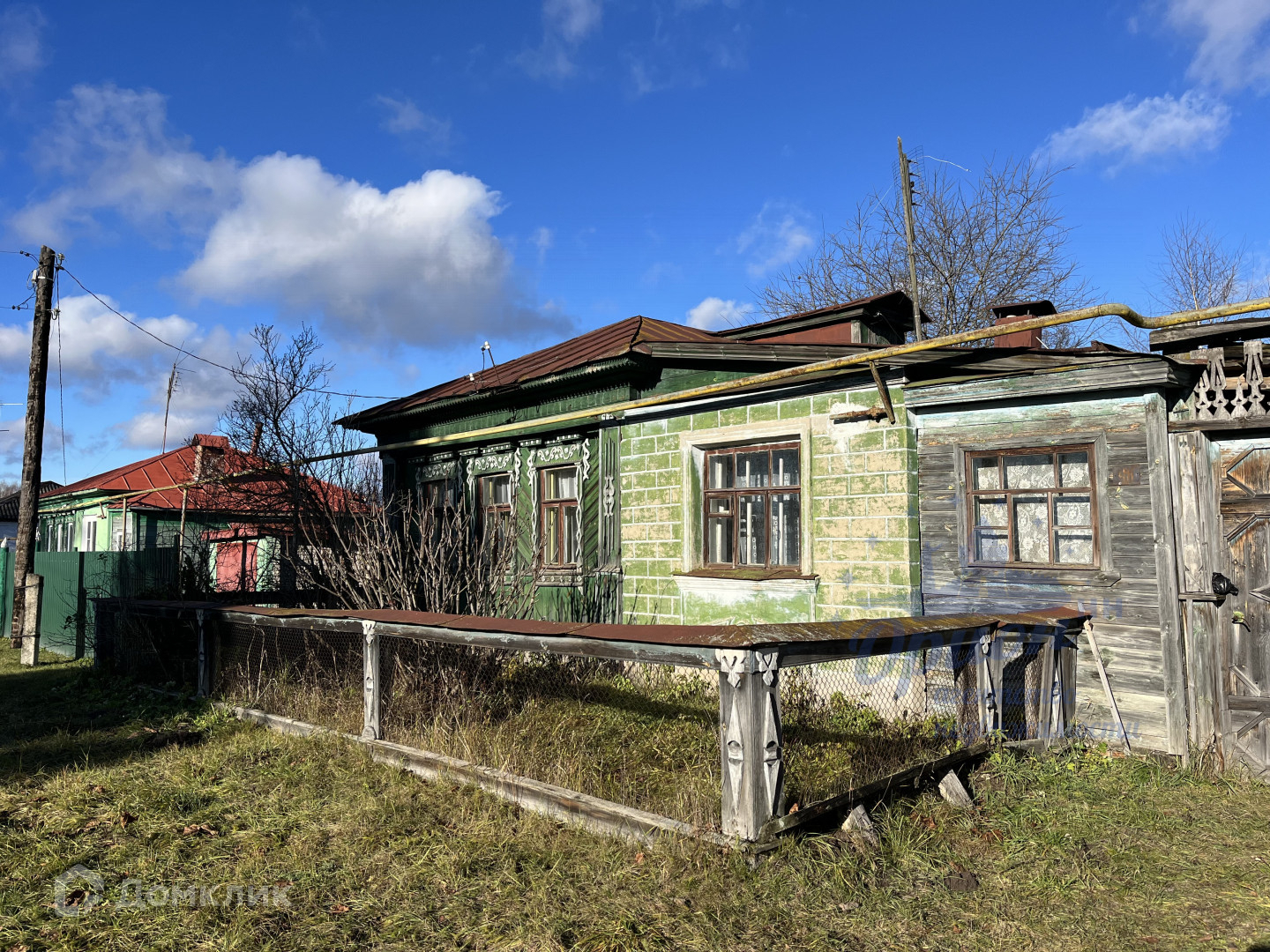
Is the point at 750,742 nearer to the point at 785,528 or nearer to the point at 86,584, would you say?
the point at 785,528

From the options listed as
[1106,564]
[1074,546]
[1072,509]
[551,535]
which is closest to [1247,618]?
[1106,564]

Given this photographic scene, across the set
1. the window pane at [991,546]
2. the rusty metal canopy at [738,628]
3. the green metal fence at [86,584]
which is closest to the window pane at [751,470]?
the window pane at [991,546]

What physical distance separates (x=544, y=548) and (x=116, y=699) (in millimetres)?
4942

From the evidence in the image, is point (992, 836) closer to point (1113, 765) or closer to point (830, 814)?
point (830, 814)

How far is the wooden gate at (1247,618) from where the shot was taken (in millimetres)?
5973

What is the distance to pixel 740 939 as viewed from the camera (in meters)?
3.39

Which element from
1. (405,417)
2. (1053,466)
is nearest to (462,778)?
(1053,466)

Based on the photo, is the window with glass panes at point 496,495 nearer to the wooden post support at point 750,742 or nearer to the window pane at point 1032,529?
the window pane at point 1032,529

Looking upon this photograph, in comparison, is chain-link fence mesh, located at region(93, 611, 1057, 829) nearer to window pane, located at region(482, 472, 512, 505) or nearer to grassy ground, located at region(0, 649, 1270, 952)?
grassy ground, located at region(0, 649, 1270, 952)

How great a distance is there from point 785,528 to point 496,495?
493 cm

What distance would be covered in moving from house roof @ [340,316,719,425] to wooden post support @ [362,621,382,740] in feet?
14.6

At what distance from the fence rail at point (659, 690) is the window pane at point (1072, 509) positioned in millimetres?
774

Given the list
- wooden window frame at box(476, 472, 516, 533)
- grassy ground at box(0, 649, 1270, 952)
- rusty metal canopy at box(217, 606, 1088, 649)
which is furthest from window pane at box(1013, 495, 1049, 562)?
wooden window frame at box(476, 472, 516, 533)

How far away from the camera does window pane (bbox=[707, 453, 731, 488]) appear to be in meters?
9.04
